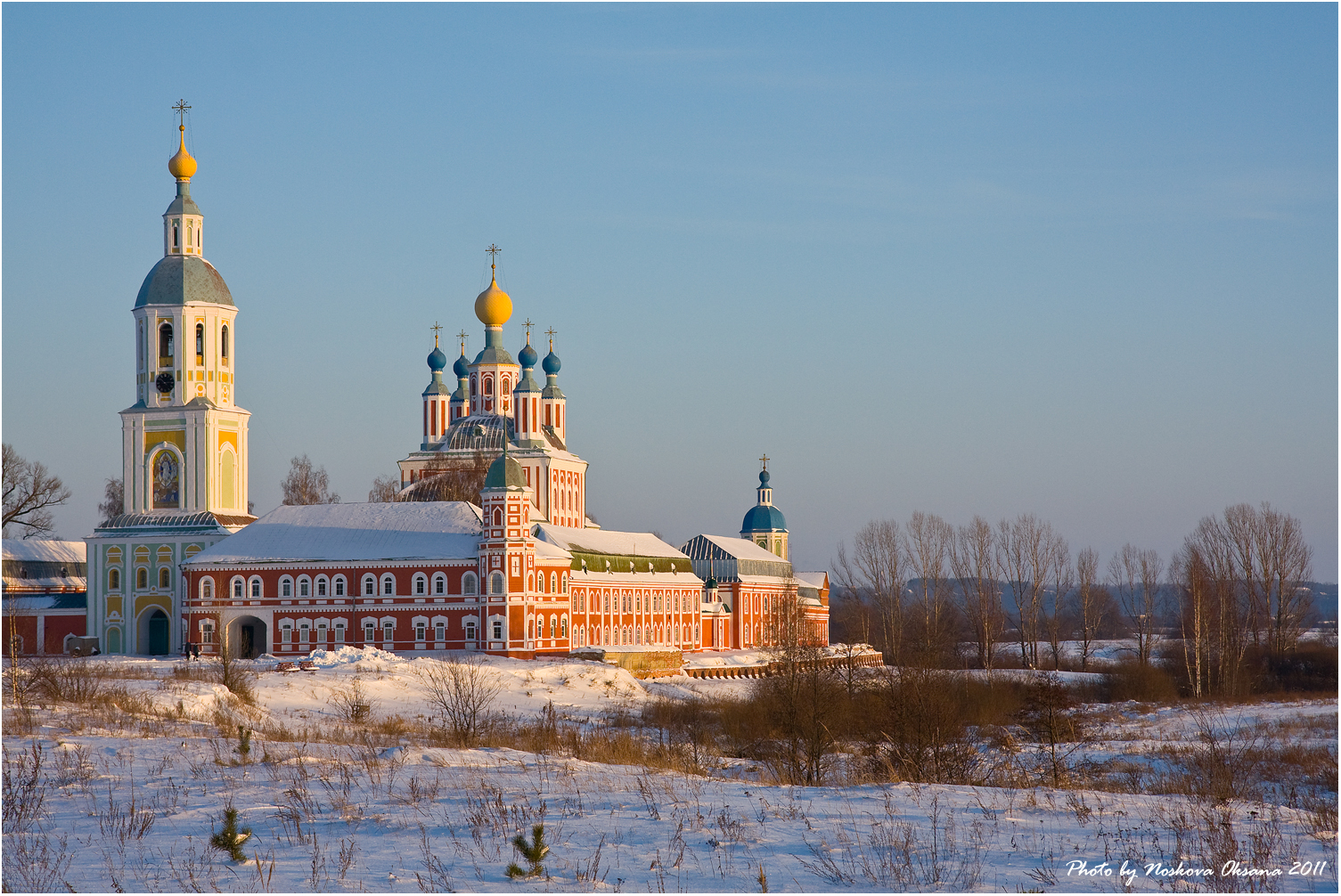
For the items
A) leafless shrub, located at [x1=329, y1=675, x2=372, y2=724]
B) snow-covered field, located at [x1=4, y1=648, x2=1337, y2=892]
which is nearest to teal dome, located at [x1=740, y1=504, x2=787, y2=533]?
leafless shrub, located at [x1=329, y1=675, x2=372, y2=724]

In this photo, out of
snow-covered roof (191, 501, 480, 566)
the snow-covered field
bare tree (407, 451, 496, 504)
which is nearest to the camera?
the snow-covered field

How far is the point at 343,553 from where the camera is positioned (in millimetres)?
57938

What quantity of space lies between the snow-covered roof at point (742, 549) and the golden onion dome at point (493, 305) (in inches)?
619

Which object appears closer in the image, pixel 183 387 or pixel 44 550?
pixel 183 387

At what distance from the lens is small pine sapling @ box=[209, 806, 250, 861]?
11.3 meters

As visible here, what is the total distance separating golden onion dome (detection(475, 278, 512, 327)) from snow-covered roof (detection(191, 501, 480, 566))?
76.7 ft

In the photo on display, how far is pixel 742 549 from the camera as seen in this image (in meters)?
83.1

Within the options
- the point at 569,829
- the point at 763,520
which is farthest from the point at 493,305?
the point at 569,829

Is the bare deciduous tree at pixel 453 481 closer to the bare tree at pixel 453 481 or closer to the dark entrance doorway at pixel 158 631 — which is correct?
the bare tree at pixel 453 481

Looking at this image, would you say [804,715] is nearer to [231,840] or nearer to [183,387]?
[231,840]

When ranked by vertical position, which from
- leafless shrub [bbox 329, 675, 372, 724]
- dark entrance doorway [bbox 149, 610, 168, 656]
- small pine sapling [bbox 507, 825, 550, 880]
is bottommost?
leafless shrub [bbox 329, 675, 372, 724]

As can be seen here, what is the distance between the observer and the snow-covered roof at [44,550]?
7225cm

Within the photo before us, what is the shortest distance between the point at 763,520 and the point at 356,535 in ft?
133

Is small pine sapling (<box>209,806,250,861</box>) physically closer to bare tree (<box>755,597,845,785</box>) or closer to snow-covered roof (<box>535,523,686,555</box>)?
bare tree (<box>755,597,845,785</box>)
